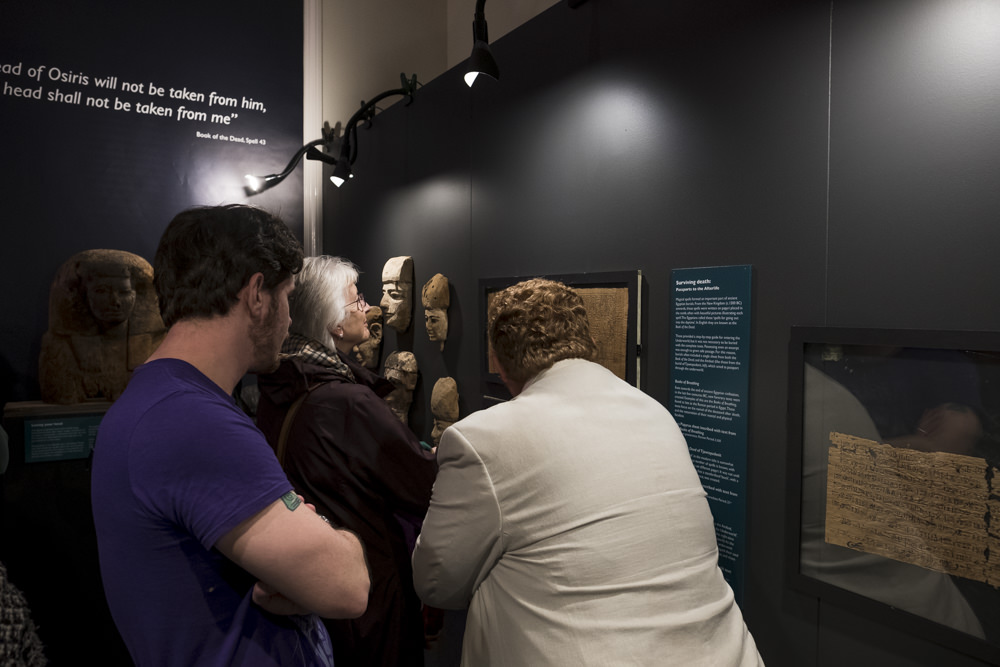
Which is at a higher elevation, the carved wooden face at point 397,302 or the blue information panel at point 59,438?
the carved wooden face at point 397,302

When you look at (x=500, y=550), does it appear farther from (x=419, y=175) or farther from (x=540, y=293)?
(x=419, y=175)

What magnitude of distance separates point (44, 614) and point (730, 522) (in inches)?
131

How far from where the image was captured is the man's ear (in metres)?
1.04

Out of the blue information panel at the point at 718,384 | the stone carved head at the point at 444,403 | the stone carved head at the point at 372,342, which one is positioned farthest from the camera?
the stone carved head at the point at 372,342

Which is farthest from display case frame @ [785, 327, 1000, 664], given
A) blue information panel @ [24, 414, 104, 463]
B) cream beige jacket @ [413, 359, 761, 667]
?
blue information panel @ [24, 414, 104, 463]

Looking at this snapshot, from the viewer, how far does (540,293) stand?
4.61ft

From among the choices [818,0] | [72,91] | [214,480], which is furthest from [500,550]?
[72,91]

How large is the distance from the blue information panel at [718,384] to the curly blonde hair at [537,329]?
0.71 m

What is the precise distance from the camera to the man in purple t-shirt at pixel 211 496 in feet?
2.78

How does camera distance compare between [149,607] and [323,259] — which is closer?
[149,607]

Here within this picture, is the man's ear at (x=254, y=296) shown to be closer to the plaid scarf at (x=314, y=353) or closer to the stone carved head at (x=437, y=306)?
the plaid scarf at (x=314, y=353)

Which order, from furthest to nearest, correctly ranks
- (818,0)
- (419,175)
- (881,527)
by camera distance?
(419,175)
(818,0)
(881,527)

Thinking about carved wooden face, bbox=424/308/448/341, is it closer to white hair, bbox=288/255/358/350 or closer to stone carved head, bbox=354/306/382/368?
stone carved head, bbox=354/306/382/368

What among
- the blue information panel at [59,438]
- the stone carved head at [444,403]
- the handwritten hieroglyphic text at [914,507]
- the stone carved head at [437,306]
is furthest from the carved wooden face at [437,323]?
the handwritten hieroglyphic text at [914,507]
